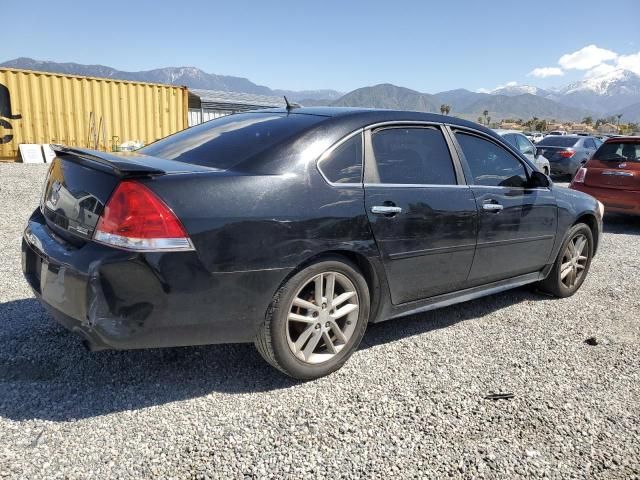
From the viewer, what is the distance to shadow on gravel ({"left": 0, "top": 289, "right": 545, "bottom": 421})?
2.48m

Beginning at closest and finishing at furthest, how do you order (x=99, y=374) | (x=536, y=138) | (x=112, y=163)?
(x=112, y=163)
(x=99, y=374)
(x=536, y=138)

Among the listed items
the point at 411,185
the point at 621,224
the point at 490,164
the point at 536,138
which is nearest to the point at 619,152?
the point at 621,224

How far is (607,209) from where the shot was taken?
8.56 meters

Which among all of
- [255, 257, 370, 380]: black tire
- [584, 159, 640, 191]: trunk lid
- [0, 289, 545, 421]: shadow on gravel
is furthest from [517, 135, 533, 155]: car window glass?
[255, 257, 370, 380]: black tire

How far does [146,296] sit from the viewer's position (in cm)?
225

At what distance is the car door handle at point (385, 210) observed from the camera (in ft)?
9.46

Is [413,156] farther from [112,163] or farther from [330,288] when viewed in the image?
[112,163]

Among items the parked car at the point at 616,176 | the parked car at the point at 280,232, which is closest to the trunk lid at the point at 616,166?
the parked car at the point at 616,176

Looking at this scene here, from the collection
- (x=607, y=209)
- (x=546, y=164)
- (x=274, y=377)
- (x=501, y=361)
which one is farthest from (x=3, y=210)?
(x=546, y=164)

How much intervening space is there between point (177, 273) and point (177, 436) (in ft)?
2.50

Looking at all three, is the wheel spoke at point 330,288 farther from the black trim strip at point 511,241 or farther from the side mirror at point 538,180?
the side mirror at point 538,180

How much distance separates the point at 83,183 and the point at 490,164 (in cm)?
287

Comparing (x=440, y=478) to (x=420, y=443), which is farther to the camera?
(x=420, y=443)

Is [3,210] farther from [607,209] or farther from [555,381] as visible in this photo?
[607,209]
